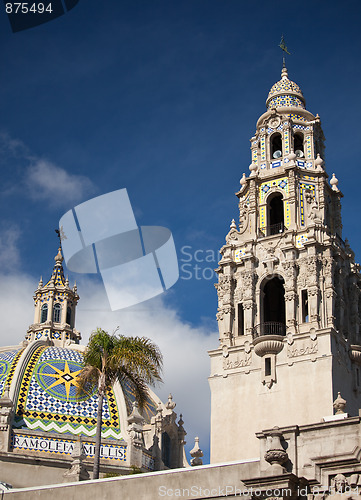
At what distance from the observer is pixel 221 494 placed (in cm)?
2259

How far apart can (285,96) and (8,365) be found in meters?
19.5

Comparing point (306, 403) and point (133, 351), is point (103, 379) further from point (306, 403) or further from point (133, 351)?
point (306, 403)

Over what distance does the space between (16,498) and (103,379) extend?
5.04 metres

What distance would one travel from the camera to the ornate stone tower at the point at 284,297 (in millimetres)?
38438

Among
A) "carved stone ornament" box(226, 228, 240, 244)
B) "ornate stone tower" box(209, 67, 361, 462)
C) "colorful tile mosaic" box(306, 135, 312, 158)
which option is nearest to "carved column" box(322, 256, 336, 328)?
"ornate stone tower" box(209, 67, 361, 462)

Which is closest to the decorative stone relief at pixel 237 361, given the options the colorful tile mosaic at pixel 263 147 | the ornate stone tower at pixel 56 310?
the colorful tile mosaic at pixel 263 147

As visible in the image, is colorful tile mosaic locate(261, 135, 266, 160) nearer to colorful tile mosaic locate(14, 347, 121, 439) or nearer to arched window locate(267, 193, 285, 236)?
arched window locate(267, 193, 285, 236)

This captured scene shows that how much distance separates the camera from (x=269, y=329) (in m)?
41.1

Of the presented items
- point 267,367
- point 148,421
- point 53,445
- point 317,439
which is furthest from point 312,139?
point 317,439

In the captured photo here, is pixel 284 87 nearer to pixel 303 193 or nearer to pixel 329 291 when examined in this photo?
pixel 303 193

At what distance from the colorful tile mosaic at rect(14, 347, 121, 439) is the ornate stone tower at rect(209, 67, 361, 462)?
4956 millimetres

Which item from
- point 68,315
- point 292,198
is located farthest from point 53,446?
point 68,315

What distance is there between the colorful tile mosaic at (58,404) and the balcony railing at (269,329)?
7.11 metres

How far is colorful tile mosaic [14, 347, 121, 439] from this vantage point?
4022cm
